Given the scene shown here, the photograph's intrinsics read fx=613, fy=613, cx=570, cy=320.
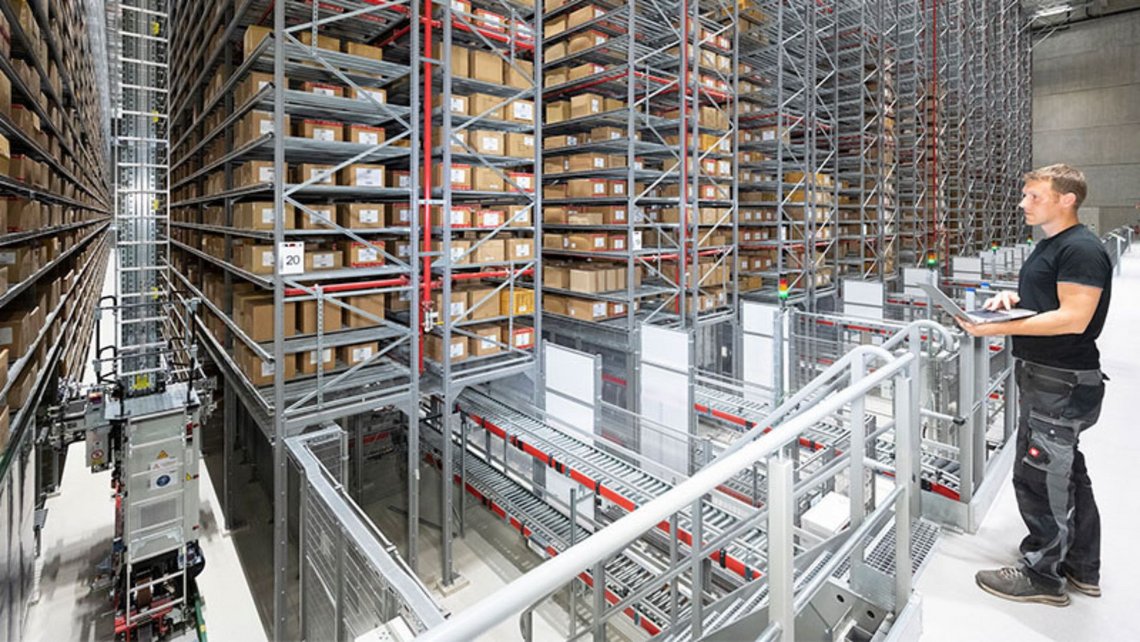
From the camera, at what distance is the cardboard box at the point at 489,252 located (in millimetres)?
5184

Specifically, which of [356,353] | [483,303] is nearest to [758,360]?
[483,303]

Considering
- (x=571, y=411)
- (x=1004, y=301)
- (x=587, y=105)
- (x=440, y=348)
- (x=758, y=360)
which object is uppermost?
(x=587, y=105)

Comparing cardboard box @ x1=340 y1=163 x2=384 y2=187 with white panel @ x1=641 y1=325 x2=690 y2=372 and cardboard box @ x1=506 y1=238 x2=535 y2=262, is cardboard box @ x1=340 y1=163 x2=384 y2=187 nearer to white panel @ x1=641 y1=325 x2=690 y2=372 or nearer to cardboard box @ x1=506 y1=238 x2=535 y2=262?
cardboard box @ x1=506 y1=238 x2=535 y2=262

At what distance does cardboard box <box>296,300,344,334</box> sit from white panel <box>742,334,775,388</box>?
4520mm

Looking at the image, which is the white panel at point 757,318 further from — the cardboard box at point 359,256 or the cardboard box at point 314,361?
the cardboard box at point 314,361

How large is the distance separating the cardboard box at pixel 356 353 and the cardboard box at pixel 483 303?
0.86 meters

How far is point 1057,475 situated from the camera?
2.38m

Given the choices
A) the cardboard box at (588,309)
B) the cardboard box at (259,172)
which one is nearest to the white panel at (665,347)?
the cardboard box at (588,309)

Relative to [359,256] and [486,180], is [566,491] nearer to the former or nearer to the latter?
[359,256]

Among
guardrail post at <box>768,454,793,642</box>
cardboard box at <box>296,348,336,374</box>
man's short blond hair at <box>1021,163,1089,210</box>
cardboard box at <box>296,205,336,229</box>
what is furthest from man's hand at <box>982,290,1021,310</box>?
cardboard box at <box>296,348,336,374</box>

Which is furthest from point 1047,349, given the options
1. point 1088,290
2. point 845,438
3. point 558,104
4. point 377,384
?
point 558,104

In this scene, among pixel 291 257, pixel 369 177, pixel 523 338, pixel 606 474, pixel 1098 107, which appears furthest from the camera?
pixel 1098 107

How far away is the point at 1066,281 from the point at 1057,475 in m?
0.75

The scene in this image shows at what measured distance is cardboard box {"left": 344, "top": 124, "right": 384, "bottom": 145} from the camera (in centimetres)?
445
